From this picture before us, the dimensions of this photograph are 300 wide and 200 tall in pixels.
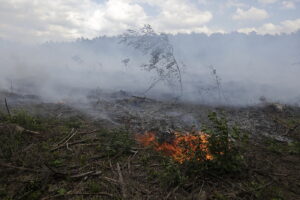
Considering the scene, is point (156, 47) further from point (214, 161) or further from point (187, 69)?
point (187, 69)

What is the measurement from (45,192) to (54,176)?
12.8 inches

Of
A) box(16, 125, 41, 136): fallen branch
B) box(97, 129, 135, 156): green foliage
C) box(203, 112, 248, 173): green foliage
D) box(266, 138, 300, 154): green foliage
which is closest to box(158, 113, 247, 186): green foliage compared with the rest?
box(203, 112, 248, 173): green foliage

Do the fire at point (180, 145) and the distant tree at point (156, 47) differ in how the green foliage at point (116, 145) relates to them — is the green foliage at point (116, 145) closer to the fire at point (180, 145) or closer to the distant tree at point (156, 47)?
the fire at point (180, 145)

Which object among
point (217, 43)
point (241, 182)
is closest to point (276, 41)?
point (217, 43)

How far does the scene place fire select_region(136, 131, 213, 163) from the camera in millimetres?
3674

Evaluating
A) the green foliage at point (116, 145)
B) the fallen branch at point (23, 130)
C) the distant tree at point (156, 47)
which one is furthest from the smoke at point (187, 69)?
the green foliage at point (116, 145)

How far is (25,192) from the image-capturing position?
312 cm

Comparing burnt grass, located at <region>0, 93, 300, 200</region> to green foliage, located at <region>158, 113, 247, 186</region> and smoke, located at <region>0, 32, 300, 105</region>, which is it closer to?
green foliage, located at <region>158, 113, 247, 186</region>

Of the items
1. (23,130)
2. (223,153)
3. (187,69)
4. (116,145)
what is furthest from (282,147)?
(187,69)

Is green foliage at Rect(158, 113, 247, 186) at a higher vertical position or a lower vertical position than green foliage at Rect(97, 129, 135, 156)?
higher

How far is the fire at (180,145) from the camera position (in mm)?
3674

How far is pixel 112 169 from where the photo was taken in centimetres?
382

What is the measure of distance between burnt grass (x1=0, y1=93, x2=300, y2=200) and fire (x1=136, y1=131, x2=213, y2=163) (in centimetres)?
24

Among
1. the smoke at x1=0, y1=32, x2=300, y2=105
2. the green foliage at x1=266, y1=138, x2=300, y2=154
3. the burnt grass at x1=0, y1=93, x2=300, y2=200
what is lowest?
the burnt grass at x1=0, y1=93, x2=300, y2=200
